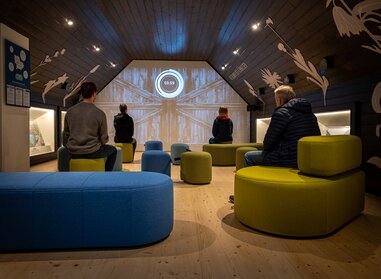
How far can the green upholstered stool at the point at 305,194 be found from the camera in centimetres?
223

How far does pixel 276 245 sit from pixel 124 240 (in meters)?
1.06

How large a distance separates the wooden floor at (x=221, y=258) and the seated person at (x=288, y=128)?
763 millimetres

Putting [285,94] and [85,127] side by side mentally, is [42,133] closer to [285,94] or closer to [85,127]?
[85,127]

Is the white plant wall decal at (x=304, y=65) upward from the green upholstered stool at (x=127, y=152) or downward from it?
upward

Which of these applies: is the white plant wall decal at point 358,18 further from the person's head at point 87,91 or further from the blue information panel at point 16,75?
the blue information panel at point 16,75

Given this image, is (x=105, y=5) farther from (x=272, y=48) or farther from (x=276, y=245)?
(x=276, y=245)

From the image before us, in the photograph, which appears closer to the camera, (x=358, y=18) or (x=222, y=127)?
(x=358, y=18)

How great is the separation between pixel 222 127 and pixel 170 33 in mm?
2580

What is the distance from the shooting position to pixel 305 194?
222cm

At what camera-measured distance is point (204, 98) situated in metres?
10.2

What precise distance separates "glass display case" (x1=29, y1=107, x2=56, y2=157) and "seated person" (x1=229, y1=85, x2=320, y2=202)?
5.78 metres

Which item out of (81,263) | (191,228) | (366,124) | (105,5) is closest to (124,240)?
(81,263)

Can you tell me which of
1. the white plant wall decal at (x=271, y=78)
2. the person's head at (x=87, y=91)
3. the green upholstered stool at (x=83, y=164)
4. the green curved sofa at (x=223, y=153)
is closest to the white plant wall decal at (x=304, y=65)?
the white plant wall decal at (x=271, y=78)

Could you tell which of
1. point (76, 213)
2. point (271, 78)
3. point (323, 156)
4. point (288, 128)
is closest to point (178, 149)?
point (271, 78)
